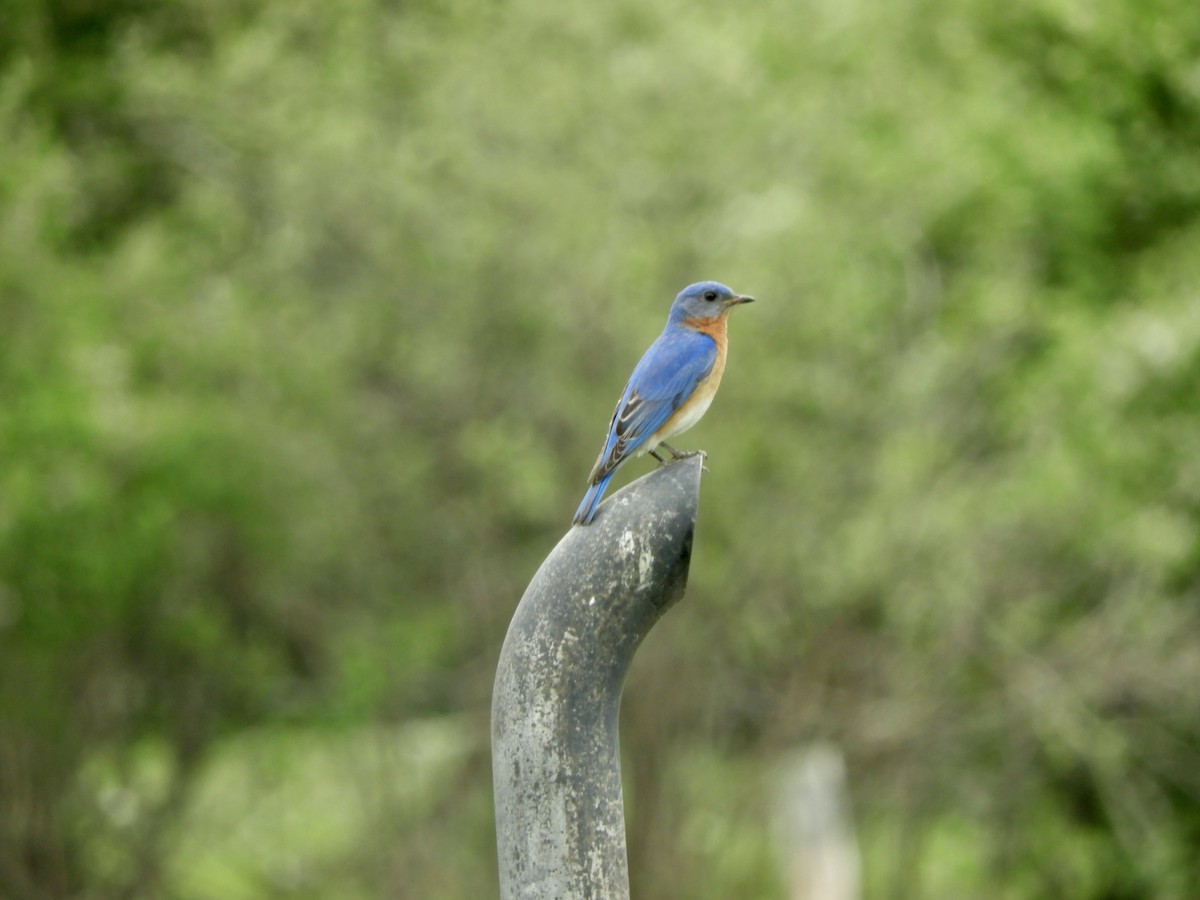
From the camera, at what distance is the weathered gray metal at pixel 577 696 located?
9.57ft

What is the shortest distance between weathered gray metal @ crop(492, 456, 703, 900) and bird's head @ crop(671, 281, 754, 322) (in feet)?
8.36

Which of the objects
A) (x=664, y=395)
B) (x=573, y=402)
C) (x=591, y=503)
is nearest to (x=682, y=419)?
(x=664, y=395)

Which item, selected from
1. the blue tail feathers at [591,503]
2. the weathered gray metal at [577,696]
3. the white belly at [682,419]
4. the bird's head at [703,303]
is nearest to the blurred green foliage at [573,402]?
the bird's head at [703,303]

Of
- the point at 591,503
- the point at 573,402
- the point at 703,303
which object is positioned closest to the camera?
the point at 591,503

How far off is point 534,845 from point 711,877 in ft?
35.9

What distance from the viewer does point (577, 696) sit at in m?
2.97

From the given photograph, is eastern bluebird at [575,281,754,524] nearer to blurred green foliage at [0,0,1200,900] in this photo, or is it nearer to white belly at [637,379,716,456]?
white belly at [637,379,716,456]

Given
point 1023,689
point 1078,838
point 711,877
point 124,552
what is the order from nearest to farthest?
point 124,552, point 1023,689, point 711,877, point 1078,838

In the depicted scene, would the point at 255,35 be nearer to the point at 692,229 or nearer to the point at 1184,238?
the point at 692,229

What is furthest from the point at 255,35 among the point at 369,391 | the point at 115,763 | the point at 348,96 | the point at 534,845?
the point at 534,845

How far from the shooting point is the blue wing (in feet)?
14.6

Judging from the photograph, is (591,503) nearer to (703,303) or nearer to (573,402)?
(703,303)

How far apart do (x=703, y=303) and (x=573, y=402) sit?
6.76 m

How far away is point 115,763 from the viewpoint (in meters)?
13.8
